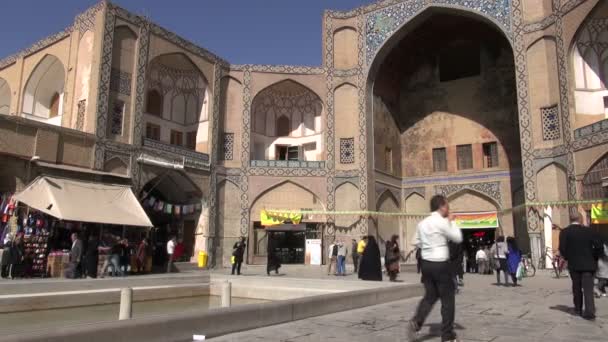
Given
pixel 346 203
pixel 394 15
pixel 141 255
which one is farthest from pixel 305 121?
pixel 141 255

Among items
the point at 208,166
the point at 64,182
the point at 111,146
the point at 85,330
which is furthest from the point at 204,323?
the point at 208,166

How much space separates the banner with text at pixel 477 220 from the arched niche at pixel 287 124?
22.6ft

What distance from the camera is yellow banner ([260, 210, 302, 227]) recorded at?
66.1 feet

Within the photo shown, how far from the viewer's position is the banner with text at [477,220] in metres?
21.4

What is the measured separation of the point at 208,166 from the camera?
64.6 feet

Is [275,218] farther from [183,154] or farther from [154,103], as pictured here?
[154,103]

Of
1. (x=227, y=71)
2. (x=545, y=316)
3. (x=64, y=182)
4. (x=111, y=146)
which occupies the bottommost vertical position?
(x=545, y=316)

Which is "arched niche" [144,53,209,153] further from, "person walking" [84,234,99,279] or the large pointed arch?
"person walking" [84,234,99,279]

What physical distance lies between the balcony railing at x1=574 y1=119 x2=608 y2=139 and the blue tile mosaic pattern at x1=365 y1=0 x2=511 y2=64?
6.09 meters

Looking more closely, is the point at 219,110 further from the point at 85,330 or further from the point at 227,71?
the point at 85,330

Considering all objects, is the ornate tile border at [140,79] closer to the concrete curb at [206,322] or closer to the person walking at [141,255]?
the person walking at [141,255]

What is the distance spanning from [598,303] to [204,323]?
6.04 metres

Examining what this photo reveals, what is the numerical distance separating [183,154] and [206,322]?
583 inches

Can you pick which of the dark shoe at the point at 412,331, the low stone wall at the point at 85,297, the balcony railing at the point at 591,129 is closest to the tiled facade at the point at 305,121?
the balcony railing at the point at 591,129
